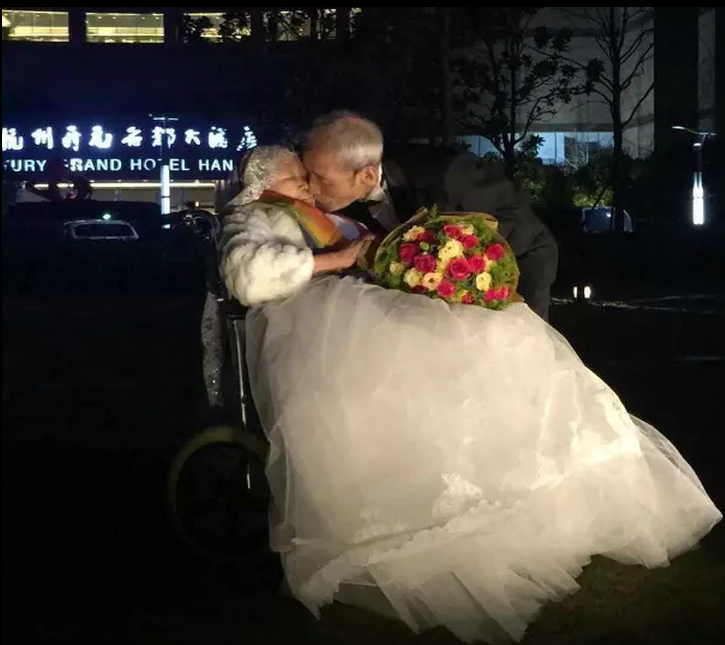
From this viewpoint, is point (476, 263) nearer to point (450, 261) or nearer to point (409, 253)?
point (450, 261)

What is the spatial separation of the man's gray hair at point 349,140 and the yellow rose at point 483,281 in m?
0.71

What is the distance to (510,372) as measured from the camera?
17.9 ft

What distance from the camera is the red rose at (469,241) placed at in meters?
5.65

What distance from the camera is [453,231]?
5.67 meters

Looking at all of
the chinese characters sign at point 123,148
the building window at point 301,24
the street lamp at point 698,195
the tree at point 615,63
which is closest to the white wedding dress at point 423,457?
the building window at point 301,24

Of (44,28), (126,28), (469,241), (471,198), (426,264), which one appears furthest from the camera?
→ (126,28)

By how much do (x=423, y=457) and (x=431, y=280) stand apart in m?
0.75

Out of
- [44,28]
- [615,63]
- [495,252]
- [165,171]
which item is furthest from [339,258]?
[44,28]

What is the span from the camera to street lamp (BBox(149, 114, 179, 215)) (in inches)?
1681

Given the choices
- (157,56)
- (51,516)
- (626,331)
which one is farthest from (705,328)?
(157,56)

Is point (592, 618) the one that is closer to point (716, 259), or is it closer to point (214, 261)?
point (214, 261)

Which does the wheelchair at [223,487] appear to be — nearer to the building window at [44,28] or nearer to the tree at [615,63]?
the tree at [615,63]

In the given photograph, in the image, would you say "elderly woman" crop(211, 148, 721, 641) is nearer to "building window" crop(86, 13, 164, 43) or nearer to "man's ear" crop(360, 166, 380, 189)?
"man's ear" crop(360, 166, 380, 189)

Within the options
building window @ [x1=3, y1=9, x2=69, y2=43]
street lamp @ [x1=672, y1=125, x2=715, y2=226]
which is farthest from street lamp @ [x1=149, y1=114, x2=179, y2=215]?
street lamp @ [x1=672, y1=125, x2=715, y2=226]
